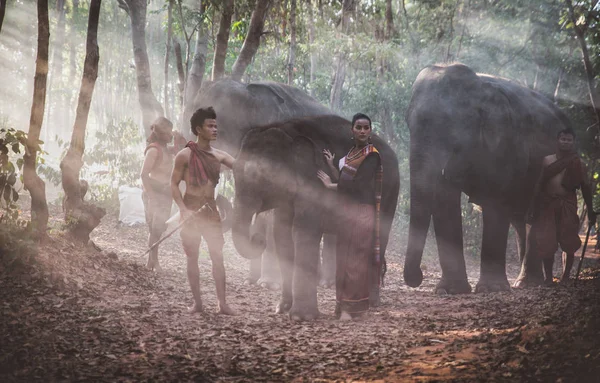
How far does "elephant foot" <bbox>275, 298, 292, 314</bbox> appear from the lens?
6008 millimetres

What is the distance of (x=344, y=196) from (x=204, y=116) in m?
1.63

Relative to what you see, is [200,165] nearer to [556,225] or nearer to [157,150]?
[157,150]

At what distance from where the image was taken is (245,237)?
583 centimetres

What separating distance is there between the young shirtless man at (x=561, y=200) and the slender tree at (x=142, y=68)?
6.86 metres

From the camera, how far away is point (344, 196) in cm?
582

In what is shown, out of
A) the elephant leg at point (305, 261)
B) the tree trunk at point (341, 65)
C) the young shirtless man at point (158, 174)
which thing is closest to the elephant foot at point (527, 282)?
the elephant leg at point (305, 261)

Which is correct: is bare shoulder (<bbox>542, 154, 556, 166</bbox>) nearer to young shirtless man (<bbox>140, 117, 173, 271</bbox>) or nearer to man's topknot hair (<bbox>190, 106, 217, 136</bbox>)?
man's topknot hair (<bbox>190, 106, 217, 136</bbox>)

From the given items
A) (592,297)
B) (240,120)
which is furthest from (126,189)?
(592,297)

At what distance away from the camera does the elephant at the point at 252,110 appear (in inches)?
327

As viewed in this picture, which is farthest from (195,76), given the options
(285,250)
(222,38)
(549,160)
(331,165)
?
(549,160)

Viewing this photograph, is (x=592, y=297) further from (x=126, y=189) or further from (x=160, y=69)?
(x=160, y=69)

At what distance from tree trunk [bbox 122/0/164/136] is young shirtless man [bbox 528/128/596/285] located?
686cm

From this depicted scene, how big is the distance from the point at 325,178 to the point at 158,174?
8.79 ft

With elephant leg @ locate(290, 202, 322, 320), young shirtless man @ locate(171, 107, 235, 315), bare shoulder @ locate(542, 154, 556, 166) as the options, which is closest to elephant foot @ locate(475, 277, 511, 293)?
bare shoulder @ locate(542, 154, 556, 166)
